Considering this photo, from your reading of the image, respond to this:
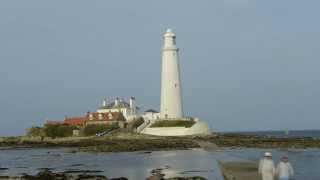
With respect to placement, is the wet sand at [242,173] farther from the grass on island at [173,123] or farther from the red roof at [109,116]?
the red roof at [109,116]

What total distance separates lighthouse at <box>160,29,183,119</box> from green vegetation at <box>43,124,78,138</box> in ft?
36.8

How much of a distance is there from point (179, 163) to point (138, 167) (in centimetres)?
255

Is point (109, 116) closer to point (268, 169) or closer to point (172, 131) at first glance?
point (172, 131)

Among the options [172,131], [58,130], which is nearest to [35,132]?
[58,130]

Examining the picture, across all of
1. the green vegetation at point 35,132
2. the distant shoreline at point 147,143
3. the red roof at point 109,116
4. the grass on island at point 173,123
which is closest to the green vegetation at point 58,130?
the green vegetation at point 35,132

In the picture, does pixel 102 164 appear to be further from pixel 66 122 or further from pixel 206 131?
pixel 66 122

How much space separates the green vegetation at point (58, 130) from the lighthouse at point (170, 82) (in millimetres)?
11205

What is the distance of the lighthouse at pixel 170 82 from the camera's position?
64.7 meters

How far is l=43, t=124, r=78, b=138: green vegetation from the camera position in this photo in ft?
227

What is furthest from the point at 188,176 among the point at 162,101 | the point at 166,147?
the point at 162,101

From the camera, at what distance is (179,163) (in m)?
32.6

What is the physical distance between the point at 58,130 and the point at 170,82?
14.7 metres

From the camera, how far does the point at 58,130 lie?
6981 cm

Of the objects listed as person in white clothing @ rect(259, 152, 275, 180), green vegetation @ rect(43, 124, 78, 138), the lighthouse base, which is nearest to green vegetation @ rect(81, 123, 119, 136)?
green vegetation @ rect(43, 124, 78, 138)
